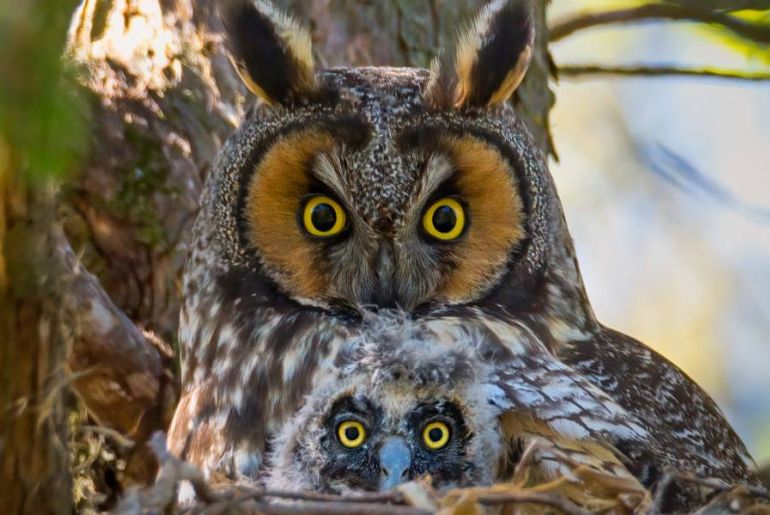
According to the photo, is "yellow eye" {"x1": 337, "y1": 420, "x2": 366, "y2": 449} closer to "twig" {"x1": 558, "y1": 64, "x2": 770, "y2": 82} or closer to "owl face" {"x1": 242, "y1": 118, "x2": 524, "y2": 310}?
"owl face" {"x1": 242, "y1": 118, "x2": 524, "y2": 310}

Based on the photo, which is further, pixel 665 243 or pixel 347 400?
pixel 665 243

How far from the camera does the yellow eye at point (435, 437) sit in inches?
81.7

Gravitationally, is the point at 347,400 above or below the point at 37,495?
above

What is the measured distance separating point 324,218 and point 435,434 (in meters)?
0.62

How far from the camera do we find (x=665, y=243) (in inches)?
171

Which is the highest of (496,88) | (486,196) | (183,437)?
(496,88)

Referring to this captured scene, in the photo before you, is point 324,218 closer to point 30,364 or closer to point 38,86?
point 30,364

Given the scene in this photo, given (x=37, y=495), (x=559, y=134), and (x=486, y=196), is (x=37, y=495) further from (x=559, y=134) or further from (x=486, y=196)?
(x=559, y=134)

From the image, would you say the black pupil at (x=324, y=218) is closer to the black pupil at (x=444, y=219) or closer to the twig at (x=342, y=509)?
the black pupil at (x=444, y=219)

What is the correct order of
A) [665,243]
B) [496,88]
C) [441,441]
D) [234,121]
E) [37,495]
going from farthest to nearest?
1. [665,243]
2. [234,121]
3. [496,88]
4. [441,441]
5. [37,495]

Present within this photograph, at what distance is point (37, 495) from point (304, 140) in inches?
42.8

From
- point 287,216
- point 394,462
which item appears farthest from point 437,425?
point 287,216

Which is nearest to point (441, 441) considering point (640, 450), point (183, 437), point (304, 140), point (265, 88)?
point (640, 450)

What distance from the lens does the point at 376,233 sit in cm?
247
